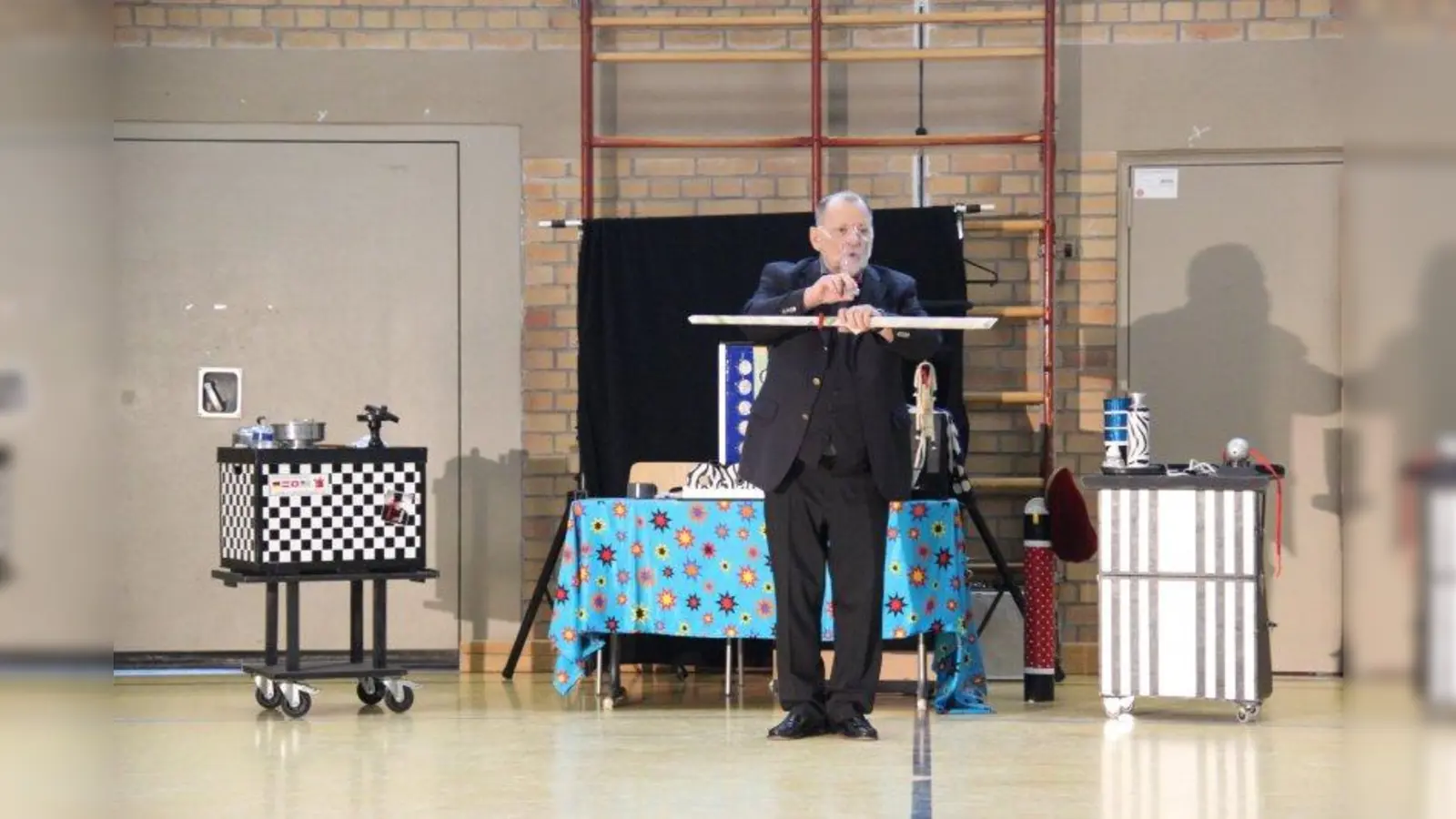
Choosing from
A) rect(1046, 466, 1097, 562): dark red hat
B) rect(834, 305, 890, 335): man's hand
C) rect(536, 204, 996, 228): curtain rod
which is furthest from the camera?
rect(536, 204, 996, 228): curtain rod

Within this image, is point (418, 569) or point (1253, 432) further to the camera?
point (1253, 432)

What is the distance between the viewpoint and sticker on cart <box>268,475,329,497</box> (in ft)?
17.1

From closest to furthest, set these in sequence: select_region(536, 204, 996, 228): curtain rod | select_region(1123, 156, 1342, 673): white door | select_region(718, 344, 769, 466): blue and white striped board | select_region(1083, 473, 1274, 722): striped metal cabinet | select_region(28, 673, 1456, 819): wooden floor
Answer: select_region(28, 673, 1456, 819): wooden floor
select_region(1083, 473, 1274, 722): striped metal cabinet
select_region(718, 344, 769, 466): blue and white striped board
select_region(536, 204, 996, 228): curtain rod
select_region(1123, 156, 1342, 673): white door

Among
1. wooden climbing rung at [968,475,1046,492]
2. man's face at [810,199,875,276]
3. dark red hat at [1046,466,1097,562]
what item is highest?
man's face at [810,199,875,276]

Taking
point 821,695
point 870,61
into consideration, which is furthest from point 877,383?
point 870,61

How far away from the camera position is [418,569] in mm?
5414

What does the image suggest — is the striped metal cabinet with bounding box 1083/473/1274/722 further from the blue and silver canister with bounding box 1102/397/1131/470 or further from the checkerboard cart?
the checkerboard cart

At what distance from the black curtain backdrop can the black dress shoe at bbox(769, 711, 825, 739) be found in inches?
A: 66.5

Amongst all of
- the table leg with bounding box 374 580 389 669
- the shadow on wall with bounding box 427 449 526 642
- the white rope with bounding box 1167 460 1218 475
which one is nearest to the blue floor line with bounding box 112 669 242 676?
the shadow on wall with bounding box 427 449 526 642

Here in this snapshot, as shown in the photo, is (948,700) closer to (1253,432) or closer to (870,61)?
(1253,432)

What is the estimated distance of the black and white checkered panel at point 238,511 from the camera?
17.1 feet

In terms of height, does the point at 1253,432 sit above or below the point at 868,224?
below

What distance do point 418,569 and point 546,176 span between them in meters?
1.94

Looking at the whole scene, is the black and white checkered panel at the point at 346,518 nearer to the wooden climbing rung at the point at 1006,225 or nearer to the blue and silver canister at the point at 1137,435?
the blue and silver canister at the point at 1137,435
